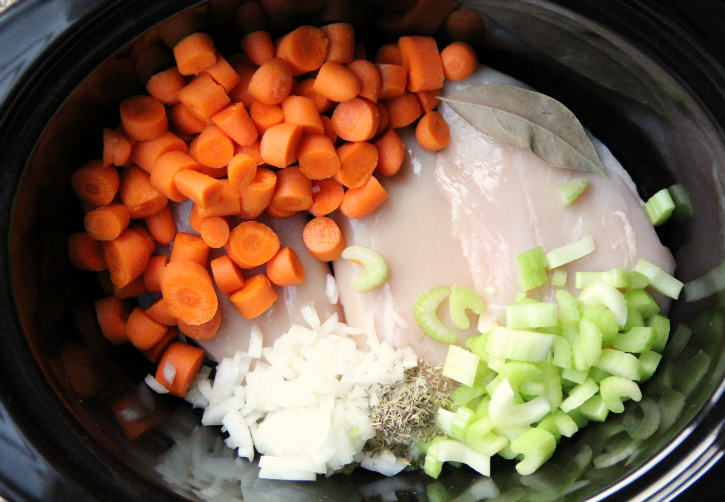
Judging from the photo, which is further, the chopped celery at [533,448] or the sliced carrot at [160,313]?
the sliced carrot at [160,313]

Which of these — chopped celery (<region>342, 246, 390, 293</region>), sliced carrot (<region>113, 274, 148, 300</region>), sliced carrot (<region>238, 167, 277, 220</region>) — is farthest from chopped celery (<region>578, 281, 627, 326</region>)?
sliced carrot (<region>113, 274, 148, 300</region>)

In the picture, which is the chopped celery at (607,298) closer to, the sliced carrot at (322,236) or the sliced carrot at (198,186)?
the sliced carrot at (322,236)

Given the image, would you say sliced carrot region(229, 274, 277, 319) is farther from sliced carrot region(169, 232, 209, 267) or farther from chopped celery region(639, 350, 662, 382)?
chopped celery region(639, 350, 662, 382)

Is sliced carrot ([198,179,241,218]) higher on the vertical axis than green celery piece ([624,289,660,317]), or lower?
higher

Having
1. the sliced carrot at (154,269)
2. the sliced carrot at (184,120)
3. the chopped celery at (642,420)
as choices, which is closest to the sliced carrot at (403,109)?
the sliced carrot at (184,120)

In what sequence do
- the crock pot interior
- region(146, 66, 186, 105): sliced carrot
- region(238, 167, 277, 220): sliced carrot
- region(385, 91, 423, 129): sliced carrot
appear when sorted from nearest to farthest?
the crock pot interior → region(146, 66, 186, 105): sliced carrot → region(238, 167, 277, 220): sliced carrot → region(385, 91, 423, 129): sliced carrot
